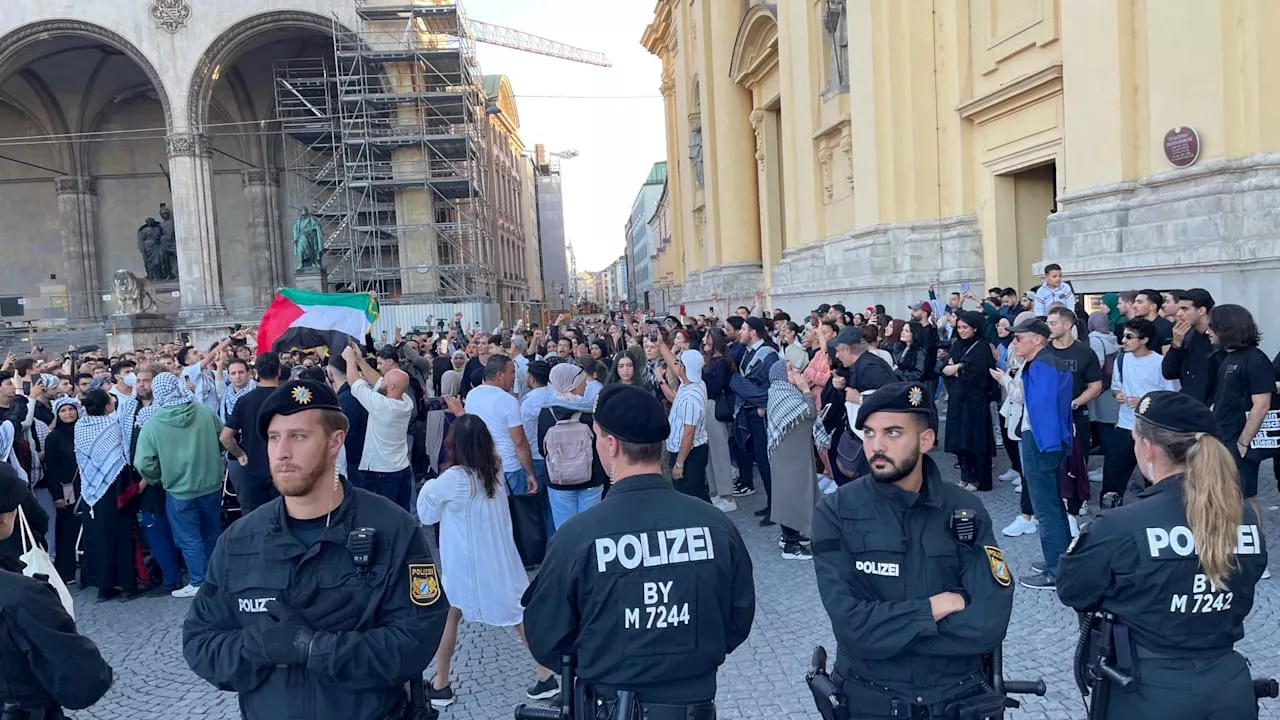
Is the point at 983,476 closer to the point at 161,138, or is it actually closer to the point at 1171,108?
the point at 1171,108

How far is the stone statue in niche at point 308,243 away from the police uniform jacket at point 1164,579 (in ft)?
104

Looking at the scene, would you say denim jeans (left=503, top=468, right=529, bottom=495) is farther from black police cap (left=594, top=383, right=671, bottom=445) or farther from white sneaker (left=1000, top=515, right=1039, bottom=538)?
black police cap (left=594, top=383, right=671, bottom=445)

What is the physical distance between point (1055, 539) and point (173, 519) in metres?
6.79

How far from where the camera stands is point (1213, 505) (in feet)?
9.41

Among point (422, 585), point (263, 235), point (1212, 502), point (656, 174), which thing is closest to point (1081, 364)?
point (1212, 502)

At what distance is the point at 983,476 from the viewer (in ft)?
29.7

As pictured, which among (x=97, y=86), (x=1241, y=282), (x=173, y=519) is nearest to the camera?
(x=173, y=519)

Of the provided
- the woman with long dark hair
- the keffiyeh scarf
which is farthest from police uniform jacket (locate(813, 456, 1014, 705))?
the woman with long dark hair

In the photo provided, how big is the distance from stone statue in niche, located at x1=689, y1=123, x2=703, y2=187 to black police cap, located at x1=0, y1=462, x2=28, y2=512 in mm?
31245

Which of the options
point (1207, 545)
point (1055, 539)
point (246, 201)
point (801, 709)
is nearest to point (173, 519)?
point (801, 709)

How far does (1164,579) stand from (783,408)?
492cm

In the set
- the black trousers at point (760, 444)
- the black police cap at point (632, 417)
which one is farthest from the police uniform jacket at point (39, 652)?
the black trousers at point (760, 444)

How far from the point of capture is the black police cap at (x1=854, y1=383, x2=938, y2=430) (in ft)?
9.87

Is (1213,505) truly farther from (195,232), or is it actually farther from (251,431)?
(195,232)
